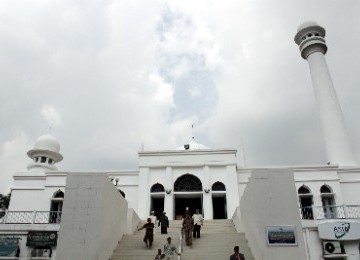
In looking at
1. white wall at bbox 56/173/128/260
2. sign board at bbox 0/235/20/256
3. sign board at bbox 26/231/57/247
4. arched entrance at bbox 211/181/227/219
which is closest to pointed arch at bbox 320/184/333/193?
arched entrance at bbox 211/181/227/219

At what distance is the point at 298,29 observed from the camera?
2798 centimetres

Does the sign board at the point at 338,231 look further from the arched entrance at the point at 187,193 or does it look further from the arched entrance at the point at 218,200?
the arched entrance at the point at 187,193

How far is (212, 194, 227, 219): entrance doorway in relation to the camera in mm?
22016

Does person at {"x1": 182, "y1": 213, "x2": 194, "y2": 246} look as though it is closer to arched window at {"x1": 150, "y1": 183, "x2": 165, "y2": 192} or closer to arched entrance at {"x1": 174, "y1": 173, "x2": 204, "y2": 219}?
arched entrance at {"x1": 174, "y1": 173, "x2": 204, "y2": 219}

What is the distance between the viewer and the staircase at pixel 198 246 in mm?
11078

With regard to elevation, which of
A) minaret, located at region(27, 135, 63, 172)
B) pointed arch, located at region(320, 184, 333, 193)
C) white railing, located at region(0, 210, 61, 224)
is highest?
minaret, located at region(27, 135, 63, 172)

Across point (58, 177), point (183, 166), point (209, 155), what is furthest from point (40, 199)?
point (209, 155)

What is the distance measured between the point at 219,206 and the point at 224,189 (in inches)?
49.0

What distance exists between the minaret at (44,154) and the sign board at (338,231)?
20849 millimetres

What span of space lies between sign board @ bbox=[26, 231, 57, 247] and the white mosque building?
0.03 m

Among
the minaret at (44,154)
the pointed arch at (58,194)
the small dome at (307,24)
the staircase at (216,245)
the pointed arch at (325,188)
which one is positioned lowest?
the staircase at (216,245)

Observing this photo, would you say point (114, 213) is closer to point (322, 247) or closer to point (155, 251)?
point (155, 251)

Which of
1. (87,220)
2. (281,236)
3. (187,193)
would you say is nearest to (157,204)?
(187,193)

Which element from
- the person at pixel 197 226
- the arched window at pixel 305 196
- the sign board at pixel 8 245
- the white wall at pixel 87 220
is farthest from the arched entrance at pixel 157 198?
the sign board at pixel 8 245
